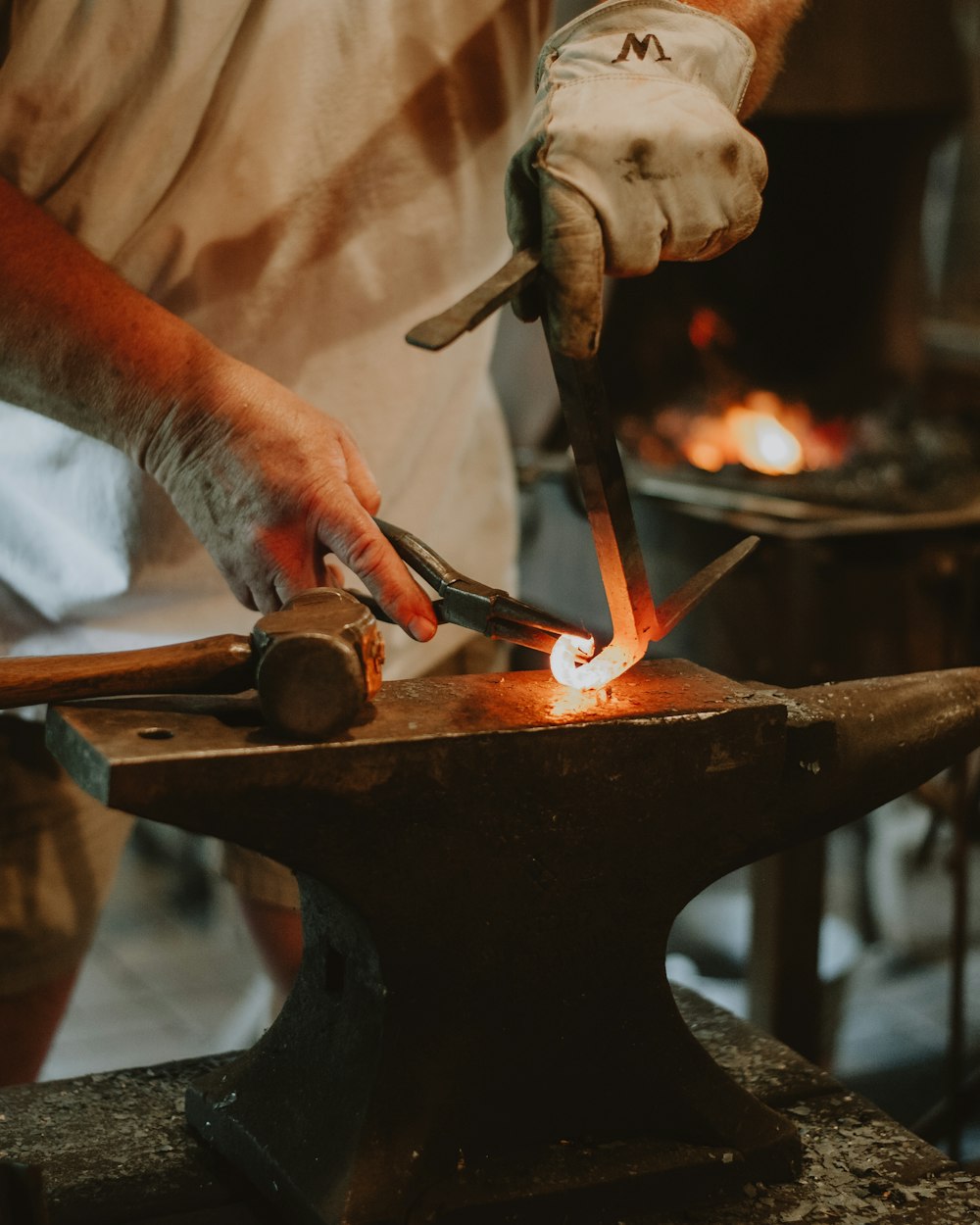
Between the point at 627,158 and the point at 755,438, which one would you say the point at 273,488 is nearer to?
the point at 627,158

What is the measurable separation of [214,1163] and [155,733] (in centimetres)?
37

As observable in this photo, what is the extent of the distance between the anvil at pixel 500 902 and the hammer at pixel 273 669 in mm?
18

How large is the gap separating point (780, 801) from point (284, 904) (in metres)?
0.80

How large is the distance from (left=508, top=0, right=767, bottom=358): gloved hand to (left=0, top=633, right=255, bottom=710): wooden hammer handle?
1.03ft

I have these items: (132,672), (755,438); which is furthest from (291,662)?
(755,438)

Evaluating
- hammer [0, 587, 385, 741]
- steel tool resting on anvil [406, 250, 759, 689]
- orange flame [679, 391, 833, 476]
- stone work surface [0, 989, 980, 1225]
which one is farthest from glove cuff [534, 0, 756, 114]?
orange flame [679, 391, 833, 476]

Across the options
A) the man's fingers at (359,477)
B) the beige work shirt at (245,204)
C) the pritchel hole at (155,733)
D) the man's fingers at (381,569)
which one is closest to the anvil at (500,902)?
the pritchel hole at (155,733)

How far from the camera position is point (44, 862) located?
1.54 m

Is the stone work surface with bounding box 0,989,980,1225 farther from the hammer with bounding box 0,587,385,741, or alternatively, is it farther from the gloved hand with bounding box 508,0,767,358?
the gloved hand with bounding box 508,0,767,358

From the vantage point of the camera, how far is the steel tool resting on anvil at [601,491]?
90 cm

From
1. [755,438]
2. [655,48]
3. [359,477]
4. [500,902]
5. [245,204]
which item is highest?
[655,48]

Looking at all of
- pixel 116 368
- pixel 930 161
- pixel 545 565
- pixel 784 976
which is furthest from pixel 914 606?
pixel 930 161

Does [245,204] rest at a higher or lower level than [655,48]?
lower

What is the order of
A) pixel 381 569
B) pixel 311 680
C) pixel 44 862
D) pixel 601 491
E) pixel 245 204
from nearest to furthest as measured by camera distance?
pixel 311 680
pixel 601 491
pixel 381 569
pixel 245 204
pixel 44 862
